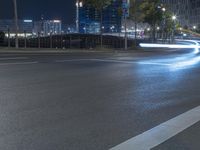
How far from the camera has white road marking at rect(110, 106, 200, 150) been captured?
21.9ft

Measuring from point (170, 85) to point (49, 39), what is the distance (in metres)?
36.2

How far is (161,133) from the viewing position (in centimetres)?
751

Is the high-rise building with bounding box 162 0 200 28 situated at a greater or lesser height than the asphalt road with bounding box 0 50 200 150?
greater

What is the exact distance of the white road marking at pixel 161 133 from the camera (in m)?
6.67

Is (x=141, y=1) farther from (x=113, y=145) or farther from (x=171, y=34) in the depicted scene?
(x=113, y=145)

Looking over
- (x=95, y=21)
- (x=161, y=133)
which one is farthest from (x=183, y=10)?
(x=161, y=133)

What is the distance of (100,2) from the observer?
153 ft

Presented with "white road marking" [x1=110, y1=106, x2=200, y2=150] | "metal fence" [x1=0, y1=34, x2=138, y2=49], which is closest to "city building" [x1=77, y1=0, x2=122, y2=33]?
"metal fence" [x1=0, y1=34, x2=138, y2=49]

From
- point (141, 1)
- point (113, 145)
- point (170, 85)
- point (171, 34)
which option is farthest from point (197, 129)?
point (171, 34)

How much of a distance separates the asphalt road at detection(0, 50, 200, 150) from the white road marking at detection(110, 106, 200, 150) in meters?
0.13

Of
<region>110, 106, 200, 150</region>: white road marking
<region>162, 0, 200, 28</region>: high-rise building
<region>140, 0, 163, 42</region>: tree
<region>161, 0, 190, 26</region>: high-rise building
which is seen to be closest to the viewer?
<region>110, 106, 200, 150</region>: white road marking

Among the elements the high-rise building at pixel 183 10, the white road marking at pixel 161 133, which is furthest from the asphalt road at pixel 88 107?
the high-rise building at pixel 183 10

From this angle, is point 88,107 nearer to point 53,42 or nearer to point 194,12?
point 53,42

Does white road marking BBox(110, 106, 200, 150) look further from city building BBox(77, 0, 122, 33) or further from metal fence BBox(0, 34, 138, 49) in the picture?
city building BBox(77, 0, 122, 33)
